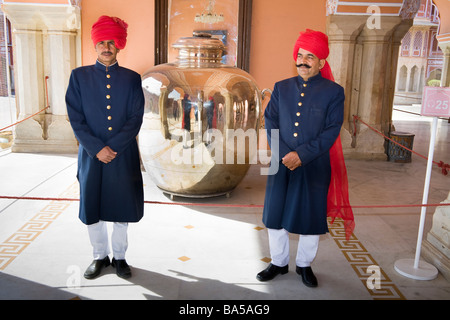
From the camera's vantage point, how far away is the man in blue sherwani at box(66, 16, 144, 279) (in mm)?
2691

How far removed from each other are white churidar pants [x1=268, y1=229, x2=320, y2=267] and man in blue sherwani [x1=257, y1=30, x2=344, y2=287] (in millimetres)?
34

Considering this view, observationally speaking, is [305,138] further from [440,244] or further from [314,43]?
[440,244]

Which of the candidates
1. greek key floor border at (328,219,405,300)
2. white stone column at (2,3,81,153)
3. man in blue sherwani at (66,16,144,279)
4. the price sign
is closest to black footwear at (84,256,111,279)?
man in blue sherwani at (66,16,144,279)

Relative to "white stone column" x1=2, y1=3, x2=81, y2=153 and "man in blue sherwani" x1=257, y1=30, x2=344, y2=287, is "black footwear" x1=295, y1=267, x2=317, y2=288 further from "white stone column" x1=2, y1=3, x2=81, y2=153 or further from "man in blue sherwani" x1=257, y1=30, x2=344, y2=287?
"white stone column" x1=2, y1=3, x2=81, y2=153

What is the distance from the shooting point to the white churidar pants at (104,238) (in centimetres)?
286

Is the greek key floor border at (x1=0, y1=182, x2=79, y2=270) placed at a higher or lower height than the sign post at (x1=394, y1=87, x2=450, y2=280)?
lower

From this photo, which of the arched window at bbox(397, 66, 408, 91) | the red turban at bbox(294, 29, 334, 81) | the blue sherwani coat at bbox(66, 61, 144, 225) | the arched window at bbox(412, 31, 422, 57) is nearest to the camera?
the red turban at bbox(294, 29, 334, 81)

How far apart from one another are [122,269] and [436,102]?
240 cm

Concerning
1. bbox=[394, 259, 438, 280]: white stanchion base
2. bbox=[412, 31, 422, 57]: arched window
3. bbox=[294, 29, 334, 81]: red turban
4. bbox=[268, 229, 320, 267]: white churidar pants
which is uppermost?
bbox=[412, 31, 422, 57]: arched window

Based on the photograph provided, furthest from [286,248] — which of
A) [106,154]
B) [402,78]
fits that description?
[402,78]

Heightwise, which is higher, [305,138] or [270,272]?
[305,138]

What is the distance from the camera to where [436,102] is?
3055mm

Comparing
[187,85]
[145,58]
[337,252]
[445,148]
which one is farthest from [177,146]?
[445,148]

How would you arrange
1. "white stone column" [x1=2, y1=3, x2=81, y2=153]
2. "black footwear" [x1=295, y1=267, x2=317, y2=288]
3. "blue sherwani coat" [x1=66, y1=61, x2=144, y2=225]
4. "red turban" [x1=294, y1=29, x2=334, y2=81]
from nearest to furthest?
"red turban" [x1=294, y1=29, x2=334, y2=81], "blue sherwani coat" [x1=66, y1=61, x2=144, y2=225], "black footwear" [x1=295, y1=267, x2=317, y2=288], "white stone column" [x1=2, y1=3, x2=81, y2=153]
